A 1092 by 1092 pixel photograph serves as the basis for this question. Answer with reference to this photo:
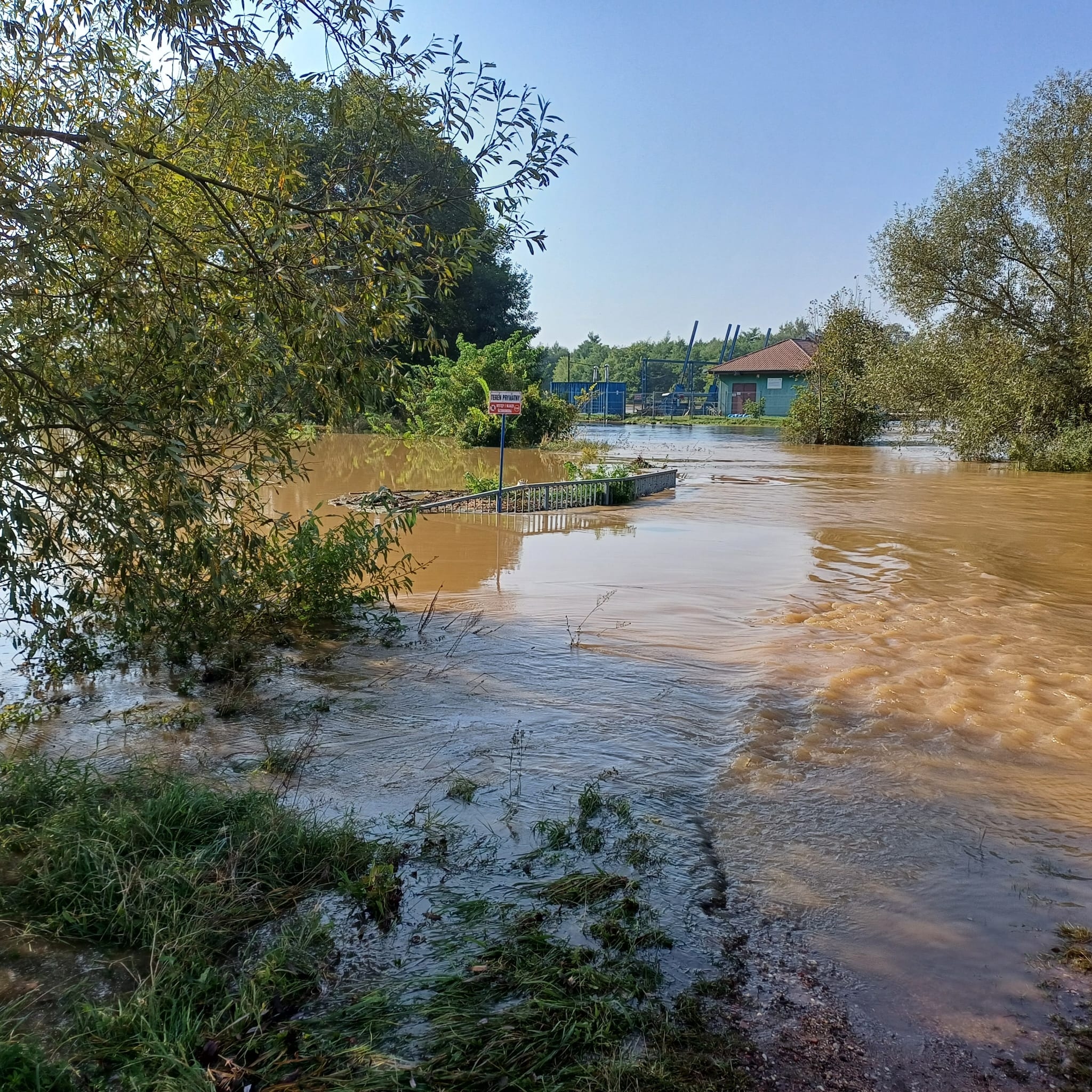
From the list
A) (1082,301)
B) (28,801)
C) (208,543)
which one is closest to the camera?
(28,801)

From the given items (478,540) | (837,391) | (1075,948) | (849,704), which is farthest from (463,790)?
(837,391)

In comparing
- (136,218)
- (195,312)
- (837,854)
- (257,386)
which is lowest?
(837,854)

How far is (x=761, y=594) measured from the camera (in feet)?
33.9

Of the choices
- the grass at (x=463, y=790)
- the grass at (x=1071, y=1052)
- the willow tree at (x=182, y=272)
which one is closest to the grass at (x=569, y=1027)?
the grass at (x=1071, y=1052)

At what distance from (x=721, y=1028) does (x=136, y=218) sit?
154 inches

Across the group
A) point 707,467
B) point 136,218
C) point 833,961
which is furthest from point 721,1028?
point 707,467

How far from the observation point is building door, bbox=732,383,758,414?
67.7 meters

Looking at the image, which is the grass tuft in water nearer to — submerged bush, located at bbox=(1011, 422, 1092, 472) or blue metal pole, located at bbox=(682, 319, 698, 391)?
submerged bush, located at bbox=(1011, 422, 1092, 472)

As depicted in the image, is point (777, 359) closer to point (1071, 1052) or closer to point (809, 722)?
point (809, 722)

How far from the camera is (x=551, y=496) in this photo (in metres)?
16.9

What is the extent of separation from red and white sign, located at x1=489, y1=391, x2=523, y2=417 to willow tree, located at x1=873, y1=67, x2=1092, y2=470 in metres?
17.1

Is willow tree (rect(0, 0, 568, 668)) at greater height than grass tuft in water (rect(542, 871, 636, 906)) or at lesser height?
greater

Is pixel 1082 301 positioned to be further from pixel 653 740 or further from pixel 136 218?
pixel 136 218

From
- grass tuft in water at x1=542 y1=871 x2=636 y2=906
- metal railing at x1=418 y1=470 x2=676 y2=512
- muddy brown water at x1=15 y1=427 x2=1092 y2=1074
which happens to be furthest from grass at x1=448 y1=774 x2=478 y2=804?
metal railing at x1=418 y1=470 x2=676 y2=512
